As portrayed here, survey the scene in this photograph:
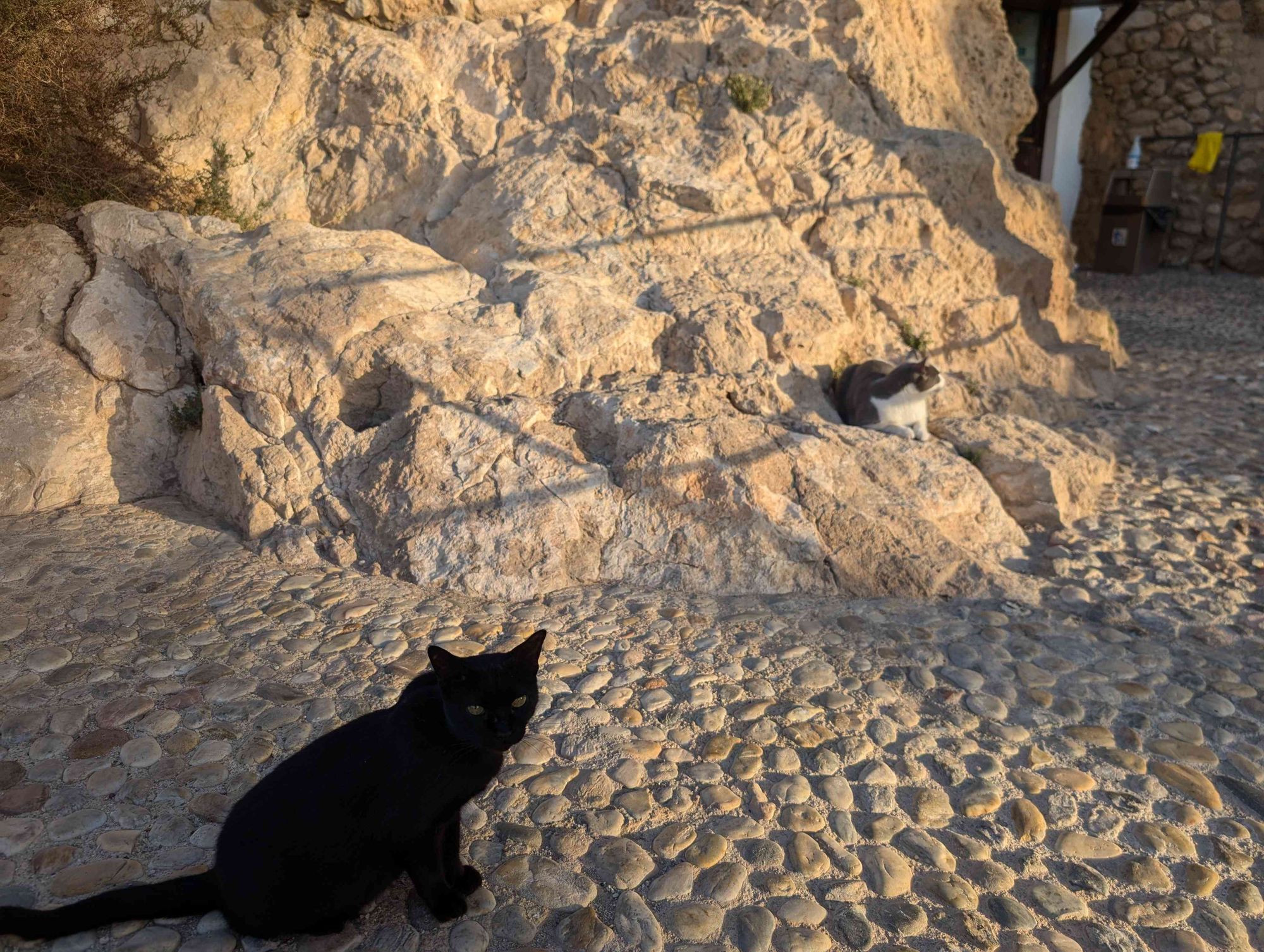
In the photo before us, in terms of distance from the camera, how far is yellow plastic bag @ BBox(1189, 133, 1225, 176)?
12938 mm

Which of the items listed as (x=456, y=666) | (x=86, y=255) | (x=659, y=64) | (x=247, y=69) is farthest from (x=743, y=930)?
(x=247, y=69)

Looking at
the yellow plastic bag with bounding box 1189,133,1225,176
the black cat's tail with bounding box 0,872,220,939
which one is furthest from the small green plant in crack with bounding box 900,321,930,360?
the yellow plastic bag with bounding box 1189,133,1225,176

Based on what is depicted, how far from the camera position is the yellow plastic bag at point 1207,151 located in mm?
12938

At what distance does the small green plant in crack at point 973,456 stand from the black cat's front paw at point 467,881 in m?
3.90

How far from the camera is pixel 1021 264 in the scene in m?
7.18

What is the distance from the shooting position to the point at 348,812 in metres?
1.99

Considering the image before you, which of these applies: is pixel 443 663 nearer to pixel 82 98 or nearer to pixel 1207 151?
pixel 82 98

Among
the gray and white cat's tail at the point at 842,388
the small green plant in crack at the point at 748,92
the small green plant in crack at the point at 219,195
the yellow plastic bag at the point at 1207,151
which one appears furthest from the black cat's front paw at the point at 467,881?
the yellow plastic bag at the point at 1207,151

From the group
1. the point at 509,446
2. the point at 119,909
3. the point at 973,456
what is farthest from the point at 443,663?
the point at 973,456

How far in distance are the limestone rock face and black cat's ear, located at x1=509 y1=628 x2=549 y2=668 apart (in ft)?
6.03

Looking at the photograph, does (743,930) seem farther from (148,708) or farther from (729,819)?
(148,708)

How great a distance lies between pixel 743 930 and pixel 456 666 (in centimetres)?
106

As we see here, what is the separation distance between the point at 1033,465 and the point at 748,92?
3.32 meters

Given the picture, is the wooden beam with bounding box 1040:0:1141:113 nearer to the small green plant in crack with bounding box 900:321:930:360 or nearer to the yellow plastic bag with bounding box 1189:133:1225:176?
the yellow plastic bag with bounding box 1189:133:1225:176
